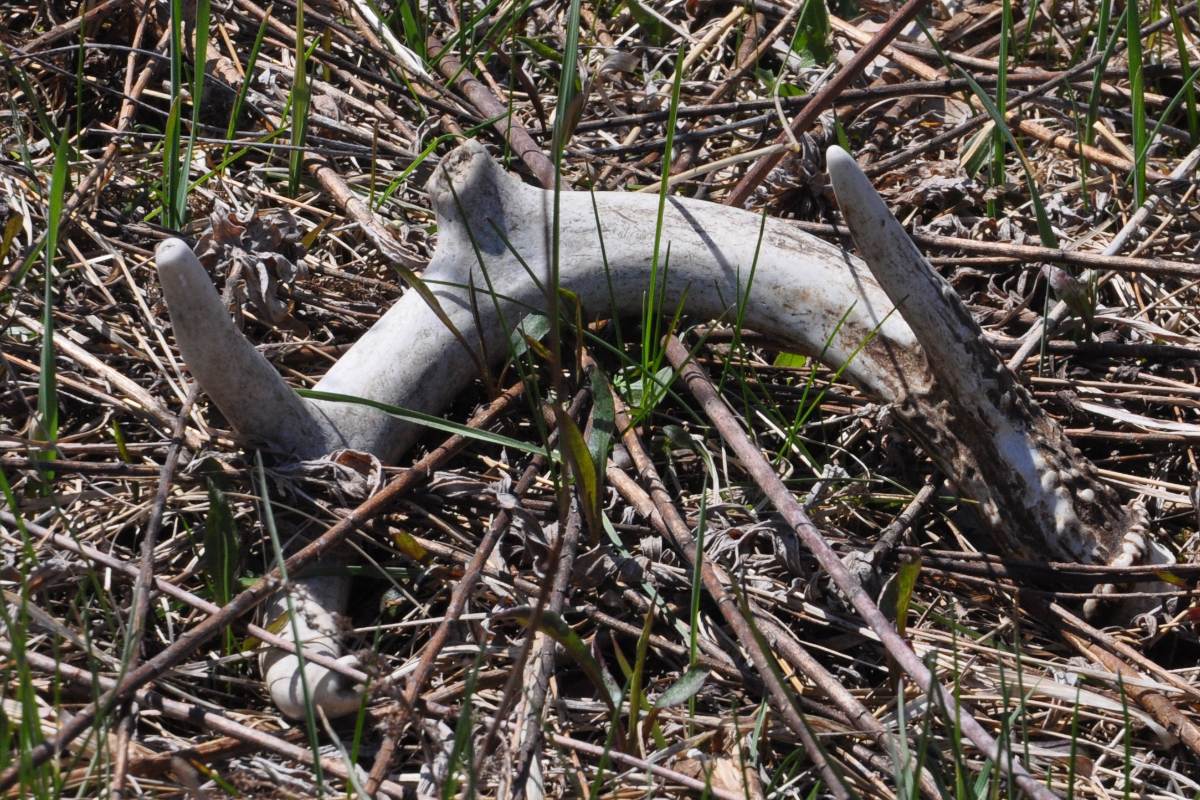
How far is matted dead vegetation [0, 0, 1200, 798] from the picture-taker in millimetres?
1577

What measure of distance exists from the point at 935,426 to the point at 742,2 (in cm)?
187

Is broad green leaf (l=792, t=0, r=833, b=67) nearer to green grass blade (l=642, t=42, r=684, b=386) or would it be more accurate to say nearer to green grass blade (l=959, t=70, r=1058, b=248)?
green grass blade (l=959, t=70, r=1058, b=248)

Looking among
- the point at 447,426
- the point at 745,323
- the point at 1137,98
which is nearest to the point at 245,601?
the point at 447,426

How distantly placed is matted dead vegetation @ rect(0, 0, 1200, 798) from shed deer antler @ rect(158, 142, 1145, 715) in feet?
0.28

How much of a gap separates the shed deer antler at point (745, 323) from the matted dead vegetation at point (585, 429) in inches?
3.4

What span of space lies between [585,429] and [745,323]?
45cm

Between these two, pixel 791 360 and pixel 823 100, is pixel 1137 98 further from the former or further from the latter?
pixel 791 360

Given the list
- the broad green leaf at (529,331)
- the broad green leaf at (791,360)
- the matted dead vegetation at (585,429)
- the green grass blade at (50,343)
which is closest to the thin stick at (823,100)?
the matted dead vegetation at (585,429)

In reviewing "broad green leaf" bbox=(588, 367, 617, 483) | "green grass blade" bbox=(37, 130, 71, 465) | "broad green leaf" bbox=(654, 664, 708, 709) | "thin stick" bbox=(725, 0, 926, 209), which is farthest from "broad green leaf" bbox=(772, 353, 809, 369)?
"green grass blade" bbox=(37, 130, 71, 465)

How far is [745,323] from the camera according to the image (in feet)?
7.28

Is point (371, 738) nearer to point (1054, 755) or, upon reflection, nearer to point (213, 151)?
point (1054, 755)

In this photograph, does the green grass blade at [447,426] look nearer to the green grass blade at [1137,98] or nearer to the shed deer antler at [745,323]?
the shed deer antler at [745,323]

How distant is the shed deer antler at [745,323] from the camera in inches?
74.5

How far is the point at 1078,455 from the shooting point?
80.4 inches
